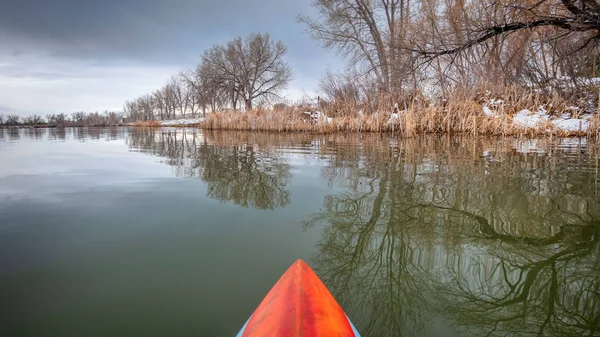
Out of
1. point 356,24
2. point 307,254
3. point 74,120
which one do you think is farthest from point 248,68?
point 74,120

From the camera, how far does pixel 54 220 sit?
2.27 m

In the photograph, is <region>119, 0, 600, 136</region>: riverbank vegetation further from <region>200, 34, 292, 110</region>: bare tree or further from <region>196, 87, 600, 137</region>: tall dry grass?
<region>200, 34, 292, 110</region>: bare tree

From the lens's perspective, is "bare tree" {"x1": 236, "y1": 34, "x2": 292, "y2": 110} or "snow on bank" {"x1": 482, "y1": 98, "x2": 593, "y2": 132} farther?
"bare tree" {"x1": 236, "y1": 34, "x2": 292, "y2": 110}

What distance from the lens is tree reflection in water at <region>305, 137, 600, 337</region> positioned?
1.26m

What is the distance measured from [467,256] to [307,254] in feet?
2.85

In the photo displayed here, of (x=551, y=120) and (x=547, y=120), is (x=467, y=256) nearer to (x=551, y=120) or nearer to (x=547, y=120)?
(x=547, y=120)

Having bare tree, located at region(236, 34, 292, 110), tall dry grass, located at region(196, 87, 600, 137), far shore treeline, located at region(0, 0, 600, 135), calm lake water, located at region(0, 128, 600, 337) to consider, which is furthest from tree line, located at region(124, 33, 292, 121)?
calm lake water, located at region(0, 128, 600, 337)

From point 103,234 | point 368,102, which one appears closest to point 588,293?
point 103,234

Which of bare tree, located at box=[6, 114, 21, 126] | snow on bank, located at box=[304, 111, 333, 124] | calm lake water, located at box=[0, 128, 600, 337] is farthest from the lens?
bare tree, located at box=[6, 114, 21, 126]

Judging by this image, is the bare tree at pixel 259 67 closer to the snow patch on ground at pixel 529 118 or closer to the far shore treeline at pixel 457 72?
the far shore treeline at pixel 457 72

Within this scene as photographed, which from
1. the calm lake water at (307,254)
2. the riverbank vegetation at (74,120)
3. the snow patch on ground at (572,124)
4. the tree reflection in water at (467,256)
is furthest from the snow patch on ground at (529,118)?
the riverbank vegetation at (74,120)

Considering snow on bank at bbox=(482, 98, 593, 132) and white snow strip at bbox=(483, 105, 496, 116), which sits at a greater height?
white snow strip at bbox=(483, 105, 496, 116)

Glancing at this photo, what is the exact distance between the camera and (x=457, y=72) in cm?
1349

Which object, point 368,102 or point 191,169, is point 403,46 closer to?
point 368,102
